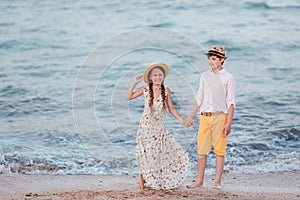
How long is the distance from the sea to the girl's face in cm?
83

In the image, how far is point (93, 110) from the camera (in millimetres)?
8391

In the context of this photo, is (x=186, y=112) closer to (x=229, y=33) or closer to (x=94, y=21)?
(x=229, y=33)

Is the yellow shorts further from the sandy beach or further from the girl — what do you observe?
the sandy beach

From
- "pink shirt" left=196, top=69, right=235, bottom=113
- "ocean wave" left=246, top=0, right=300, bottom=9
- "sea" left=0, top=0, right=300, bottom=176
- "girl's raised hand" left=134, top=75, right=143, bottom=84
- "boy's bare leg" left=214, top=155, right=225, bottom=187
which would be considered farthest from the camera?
"ocean wave" left=246, top=0, right=300, bottom=9

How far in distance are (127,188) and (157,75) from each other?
3.94 ft

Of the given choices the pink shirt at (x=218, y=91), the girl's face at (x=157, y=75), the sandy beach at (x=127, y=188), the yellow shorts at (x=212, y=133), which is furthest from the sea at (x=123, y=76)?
the girl's face at (x=157, y=75)

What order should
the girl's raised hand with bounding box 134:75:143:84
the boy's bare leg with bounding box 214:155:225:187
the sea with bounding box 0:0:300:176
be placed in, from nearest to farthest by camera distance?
the girl's raised hand with bounding box 134:75:143:84
the boy's bare leg with bounding box 214:155:225:187
the sea with bounding box 0:0:300:176

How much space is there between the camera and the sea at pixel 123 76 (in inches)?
262

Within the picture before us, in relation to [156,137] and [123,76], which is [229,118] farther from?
[123,76]

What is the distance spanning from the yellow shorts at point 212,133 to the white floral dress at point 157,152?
22cm

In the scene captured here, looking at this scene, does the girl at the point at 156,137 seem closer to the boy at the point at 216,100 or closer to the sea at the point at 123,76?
the boy at the point at 216,100

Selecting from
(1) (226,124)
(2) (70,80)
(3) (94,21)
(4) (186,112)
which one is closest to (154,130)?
(1) (226,124)

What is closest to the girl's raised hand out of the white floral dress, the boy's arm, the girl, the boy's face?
the girl

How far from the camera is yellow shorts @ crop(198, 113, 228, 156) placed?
16.3ft
